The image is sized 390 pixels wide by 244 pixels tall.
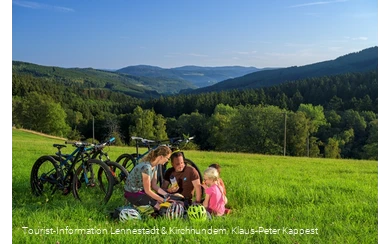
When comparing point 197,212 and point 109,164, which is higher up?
point 109,164

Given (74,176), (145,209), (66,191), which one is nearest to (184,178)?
(145,209)

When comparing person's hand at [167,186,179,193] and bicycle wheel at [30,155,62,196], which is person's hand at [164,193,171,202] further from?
bicycle wheel at [30,155,62,196]

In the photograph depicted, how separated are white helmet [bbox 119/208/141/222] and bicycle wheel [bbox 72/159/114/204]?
3.41 ft

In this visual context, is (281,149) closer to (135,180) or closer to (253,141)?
(253,141)

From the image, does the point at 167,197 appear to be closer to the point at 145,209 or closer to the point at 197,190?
the point at 145,209

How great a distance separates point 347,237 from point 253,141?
6699 cm

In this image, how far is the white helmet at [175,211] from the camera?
17.5 feet

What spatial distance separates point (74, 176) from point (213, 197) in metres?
2.82

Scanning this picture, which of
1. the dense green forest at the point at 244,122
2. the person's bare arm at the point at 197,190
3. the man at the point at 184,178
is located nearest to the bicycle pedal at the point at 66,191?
the man at the point at 184,178

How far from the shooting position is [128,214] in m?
5.41

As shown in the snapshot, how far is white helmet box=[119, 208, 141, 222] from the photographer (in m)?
5.34

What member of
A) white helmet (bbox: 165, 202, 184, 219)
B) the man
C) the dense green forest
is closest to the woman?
white helmet (bbox: 165, 202, 184, 219)

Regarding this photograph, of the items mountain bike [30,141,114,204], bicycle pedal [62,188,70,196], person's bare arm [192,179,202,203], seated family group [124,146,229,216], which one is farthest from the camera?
bicycle pedal [62,188,70,196]


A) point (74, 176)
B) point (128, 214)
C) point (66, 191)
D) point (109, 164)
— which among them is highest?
point (109, 164)
